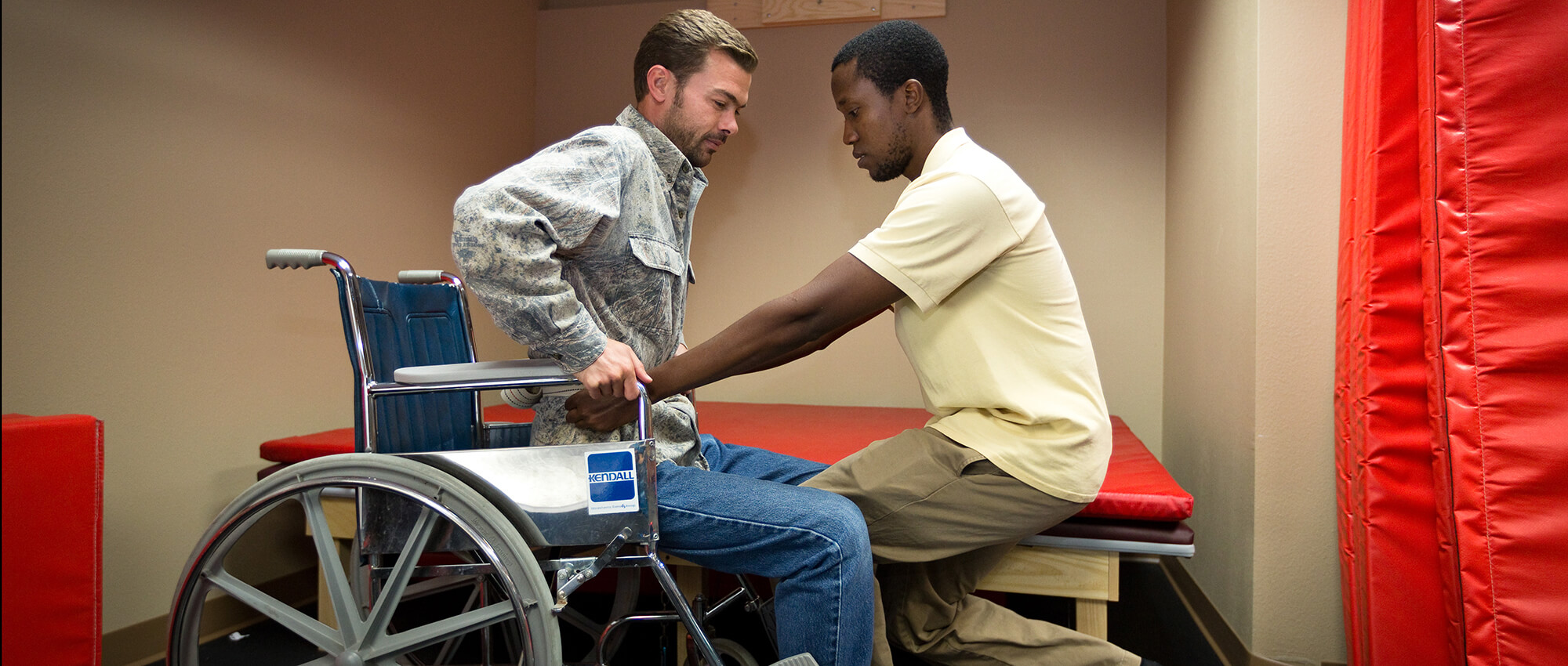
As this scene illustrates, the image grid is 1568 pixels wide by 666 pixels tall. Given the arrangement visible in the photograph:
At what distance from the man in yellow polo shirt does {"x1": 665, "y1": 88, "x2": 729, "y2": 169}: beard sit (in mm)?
366

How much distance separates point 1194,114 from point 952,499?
2.10m

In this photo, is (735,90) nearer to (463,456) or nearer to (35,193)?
(463,456)

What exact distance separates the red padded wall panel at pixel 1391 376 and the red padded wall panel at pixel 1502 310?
0.16 m

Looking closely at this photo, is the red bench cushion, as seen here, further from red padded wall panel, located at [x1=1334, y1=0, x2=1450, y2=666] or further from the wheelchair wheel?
the wheelchair wheel

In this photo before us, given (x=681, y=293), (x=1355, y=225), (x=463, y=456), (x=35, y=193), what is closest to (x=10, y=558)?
(x=463, y=456)

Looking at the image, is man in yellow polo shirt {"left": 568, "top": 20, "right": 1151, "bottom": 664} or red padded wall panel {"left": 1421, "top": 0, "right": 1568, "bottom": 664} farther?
man in yellow polo shirt {"left": 568, "top": 20, "right": 1151, "bottom": 664}

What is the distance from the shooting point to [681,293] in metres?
1.56

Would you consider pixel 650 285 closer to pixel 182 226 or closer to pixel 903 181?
pixel 182 226

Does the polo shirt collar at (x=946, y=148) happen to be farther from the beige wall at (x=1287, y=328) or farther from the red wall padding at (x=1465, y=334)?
the beige wall at (x=1287, y=328)

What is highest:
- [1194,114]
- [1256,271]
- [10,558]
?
[1194,114]

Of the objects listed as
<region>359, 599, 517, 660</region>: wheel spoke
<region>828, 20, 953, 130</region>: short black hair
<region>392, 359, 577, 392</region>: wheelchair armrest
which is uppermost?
<region>828, 20, 953, 130</region>: short black hair

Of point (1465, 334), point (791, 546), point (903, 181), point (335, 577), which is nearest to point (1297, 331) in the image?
point (1465, 334)

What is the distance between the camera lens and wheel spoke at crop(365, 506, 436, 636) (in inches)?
46.1

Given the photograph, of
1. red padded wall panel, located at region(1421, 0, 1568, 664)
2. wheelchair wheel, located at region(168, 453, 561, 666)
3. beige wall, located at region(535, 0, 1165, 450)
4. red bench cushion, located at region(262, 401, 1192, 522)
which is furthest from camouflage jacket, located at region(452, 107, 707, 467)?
beige wall, located at region(535, 0, 1165, 450)
